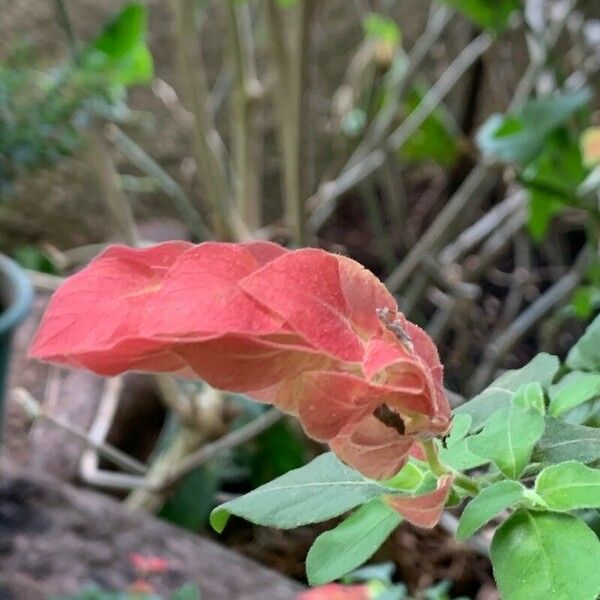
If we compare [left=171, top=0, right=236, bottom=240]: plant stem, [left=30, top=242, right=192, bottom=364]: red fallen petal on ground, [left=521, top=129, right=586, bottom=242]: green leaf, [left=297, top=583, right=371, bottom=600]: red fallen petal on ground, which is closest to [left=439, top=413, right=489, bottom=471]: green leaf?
[left=30, top=242, right=192, bottom=364]: red fallen petal on ground

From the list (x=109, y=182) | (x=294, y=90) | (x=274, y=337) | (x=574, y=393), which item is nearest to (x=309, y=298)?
(x=274, y=337)

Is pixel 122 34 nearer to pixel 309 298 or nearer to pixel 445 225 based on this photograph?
pixel 445 225

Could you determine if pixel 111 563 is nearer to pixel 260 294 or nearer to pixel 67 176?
pixel 260 294

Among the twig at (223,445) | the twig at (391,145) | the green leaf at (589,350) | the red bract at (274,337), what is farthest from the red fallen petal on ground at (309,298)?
the twig at (391,145)

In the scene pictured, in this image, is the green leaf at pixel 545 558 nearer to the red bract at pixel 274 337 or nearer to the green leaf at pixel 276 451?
the red bract at pixel 274 337

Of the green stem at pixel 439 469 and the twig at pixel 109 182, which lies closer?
the green stem at pixel 439 469

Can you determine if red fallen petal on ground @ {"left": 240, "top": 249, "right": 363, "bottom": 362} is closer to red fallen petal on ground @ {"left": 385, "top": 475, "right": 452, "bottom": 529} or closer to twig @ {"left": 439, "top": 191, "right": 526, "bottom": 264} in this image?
red fallen petal on ground @ {"left": 385, "top": 475, "right": 452, "bottom": 529}
